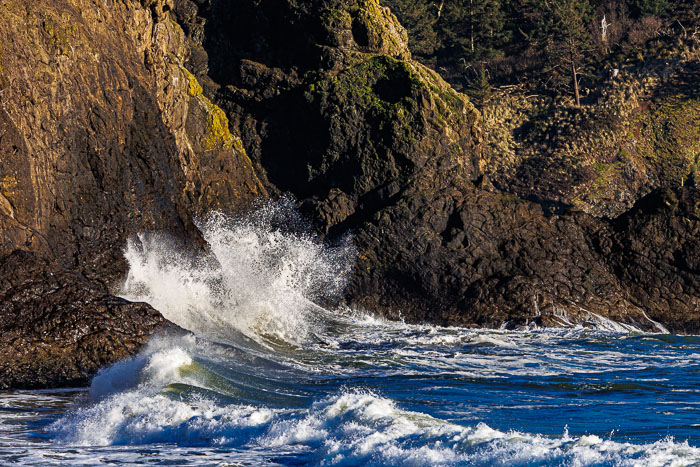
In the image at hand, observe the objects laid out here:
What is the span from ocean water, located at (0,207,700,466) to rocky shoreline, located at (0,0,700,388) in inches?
26.1

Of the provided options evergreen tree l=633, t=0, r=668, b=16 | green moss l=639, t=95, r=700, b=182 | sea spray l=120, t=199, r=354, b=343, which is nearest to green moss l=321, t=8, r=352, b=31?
sea spray l=120, t=199, r=354, b=343

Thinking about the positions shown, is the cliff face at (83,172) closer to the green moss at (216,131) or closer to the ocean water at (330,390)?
the ocean water at (330,390)

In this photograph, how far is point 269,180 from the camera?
20.9 m

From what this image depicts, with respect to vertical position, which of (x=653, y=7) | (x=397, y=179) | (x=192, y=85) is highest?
(x=653, y=7)

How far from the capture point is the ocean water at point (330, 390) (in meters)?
6.29

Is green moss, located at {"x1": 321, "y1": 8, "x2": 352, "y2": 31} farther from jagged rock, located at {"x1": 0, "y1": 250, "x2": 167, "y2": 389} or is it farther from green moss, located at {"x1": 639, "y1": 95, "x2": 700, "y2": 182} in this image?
→ green moss, located at {"x1": 639, "y1": 95, "x2": 700, "y2": 182}

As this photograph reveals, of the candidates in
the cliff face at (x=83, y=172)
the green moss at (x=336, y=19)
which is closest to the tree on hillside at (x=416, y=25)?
the green moss at (x=336, y=19)

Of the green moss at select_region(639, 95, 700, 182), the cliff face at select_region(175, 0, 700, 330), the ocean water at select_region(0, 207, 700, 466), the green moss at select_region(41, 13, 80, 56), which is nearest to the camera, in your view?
the ocean water at select_region(0, 207, 700, 466)

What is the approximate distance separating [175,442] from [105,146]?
7.58 meters

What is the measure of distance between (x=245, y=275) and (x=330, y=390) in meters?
7.04

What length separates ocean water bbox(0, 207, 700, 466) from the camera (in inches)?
248

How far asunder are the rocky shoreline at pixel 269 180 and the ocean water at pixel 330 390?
0.66 metres

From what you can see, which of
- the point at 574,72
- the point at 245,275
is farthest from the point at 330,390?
the point at 574,72

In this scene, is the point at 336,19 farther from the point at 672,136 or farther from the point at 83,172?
the point at 672,136
